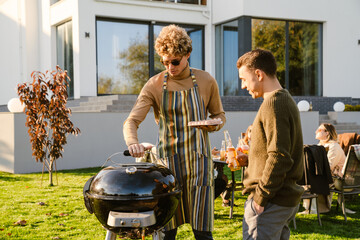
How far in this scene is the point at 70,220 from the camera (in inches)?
205

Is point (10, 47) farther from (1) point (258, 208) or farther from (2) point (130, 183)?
(1) point (258, 208)

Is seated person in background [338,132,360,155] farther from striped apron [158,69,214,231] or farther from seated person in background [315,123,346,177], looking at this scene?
striped apron [158,69,214,231]

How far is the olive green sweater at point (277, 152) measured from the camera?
217cm

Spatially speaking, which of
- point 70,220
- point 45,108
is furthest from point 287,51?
point 70,220

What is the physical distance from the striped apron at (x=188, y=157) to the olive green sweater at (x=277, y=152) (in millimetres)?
505

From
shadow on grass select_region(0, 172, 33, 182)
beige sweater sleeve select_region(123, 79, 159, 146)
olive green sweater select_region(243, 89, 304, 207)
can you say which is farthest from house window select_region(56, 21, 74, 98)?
olive green sweater select_region(243, 89, 304, 207)

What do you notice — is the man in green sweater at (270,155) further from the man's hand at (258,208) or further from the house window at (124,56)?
the house window at (124,56)

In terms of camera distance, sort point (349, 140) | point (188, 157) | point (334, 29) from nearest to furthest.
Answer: point (188, 157) < point (349, 140) < point (334, 29)

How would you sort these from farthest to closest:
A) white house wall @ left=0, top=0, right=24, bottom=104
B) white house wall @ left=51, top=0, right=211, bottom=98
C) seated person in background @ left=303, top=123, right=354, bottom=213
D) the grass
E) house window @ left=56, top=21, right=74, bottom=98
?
white house wall @ left=0, top=0, right=24, bottom=104 → house window @ left=56, top=21, right=74, bottom=98 → white house wall @ left=51, top=0, right=211, bottom=98 → seated person in background @ left=303, top=123, right=354, bottom=213 → the grass

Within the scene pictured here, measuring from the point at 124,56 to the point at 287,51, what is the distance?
19.8 feet

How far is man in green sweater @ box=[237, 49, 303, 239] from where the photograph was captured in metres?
2.18

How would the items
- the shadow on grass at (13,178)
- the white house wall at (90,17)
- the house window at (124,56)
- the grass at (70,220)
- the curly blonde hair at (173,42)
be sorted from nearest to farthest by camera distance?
the curly blonde hair at (173,42), the grass at (70,220), the shadow on grass at (13,178), the white house wall at (90,17), the house window at (124,56)

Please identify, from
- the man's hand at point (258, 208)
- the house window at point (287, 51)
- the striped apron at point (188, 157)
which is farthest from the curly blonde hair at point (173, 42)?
the house window at point (287, 51)

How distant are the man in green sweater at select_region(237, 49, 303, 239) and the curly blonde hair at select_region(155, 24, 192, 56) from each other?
1.56 ft
